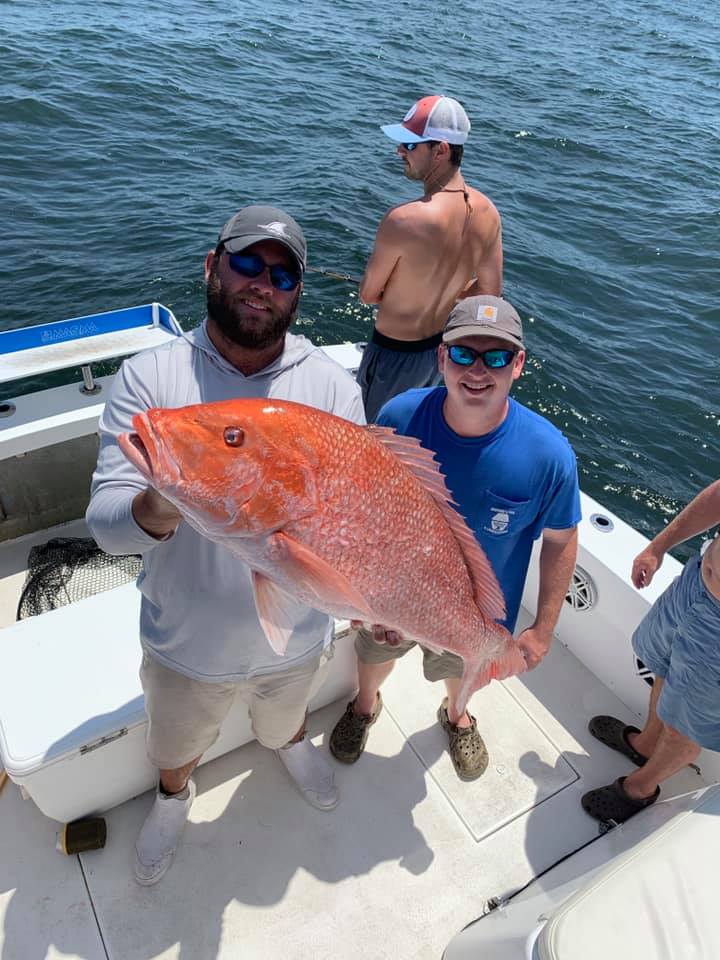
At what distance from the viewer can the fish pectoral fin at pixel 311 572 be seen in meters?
1.51

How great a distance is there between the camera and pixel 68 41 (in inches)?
576

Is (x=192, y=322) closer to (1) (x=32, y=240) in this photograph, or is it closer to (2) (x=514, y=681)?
(1) (x=32, y=240)

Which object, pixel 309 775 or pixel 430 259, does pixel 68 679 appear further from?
pixel 430 259

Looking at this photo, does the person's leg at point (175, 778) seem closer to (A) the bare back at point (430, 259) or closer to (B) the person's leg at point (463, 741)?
(B) the person's leg at point (463, 741)

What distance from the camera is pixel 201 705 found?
220cm

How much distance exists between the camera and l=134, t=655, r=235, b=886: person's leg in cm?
215

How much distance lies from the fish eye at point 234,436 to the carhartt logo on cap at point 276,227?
66 centimetres

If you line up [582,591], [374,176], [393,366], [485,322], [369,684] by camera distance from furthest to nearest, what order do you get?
1. [374,176]
2. [393,366]
3. [582,591]
4. [369,684]
5. [485,322]

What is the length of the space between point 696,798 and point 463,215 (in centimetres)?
326

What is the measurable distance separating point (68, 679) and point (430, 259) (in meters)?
3.02

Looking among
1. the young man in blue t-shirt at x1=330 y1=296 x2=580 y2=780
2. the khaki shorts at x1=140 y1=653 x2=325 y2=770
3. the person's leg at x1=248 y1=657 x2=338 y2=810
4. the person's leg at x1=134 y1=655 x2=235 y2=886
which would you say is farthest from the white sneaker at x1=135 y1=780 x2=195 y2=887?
the young man in blue t-shirt at x1=330 y1=296 x2=580 y2=780

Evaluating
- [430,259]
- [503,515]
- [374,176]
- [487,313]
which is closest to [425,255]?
[430,259]

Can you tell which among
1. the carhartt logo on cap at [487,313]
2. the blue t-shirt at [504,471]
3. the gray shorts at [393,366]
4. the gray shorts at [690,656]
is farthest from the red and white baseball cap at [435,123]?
the gray shorts at [690,656]

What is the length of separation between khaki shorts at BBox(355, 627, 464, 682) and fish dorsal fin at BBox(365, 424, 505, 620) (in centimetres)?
78
